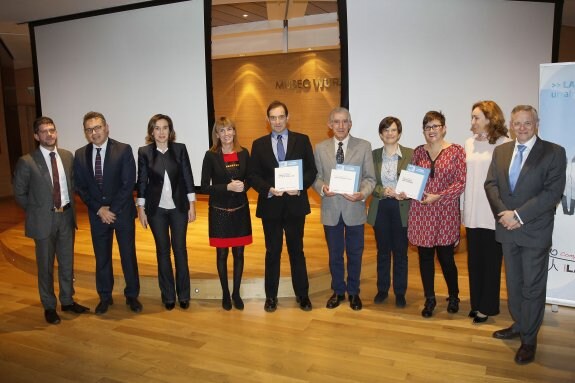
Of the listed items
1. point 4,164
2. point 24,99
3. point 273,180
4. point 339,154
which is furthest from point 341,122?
point 24,99

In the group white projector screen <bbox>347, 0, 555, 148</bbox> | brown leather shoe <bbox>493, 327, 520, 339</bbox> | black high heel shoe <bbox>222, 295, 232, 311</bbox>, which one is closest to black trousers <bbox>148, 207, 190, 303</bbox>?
black high heel shoe <bbox>222, 295, 232, 311</bbox>

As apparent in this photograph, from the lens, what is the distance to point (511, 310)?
2996 millimetres

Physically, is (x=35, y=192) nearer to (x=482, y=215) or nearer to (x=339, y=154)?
(x=339, y=154)

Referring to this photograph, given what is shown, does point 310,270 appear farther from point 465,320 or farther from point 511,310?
point 511,310

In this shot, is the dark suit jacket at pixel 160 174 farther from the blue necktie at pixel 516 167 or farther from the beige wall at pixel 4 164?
the beige wall at pixel 4 164

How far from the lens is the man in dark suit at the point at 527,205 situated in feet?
8.57

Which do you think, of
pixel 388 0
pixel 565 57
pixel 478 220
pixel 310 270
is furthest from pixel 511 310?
pixel 565 57

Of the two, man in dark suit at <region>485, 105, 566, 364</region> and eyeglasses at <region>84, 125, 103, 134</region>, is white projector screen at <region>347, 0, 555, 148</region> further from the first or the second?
eyeglasses at <region>84, 125, 103, 134</region>

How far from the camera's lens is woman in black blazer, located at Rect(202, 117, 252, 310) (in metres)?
3.33

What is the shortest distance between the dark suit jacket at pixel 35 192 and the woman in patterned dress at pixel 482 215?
313cm

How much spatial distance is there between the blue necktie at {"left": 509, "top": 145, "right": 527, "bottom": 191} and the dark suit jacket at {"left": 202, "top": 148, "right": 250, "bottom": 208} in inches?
72.0

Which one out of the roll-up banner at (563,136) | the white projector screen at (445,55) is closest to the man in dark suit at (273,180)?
the roll-up banner at (563,136)

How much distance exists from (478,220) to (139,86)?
4589mm

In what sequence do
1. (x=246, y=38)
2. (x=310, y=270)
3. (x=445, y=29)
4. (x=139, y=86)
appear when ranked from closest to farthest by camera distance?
1. (x=310, y=270)
2. (x=445, y=29)
3. (x=139, y=86)
4. (x=246, y=38)
